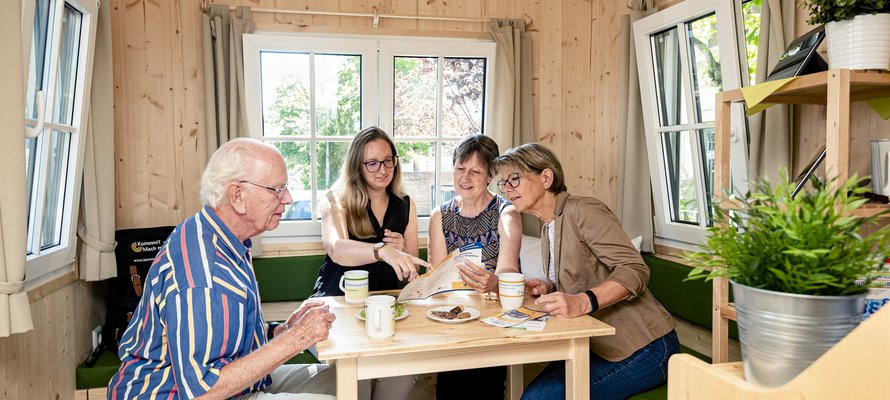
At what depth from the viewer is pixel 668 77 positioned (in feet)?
11.5

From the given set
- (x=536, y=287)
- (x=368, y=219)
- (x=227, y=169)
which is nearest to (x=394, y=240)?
(x=368, y=219)

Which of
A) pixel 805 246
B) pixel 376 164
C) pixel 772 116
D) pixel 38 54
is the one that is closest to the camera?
pixel 805 246

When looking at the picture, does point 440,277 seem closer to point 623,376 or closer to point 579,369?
point 579,369

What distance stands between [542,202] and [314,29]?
1988 mm

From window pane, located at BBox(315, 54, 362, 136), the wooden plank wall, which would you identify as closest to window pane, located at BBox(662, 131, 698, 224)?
the wooden plank wall

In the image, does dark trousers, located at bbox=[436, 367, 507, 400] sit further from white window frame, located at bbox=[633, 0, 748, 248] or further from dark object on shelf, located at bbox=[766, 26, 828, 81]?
dark object on shelf, located at bbox=[766, 26, 828, 81]

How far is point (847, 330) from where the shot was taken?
0.71 meters

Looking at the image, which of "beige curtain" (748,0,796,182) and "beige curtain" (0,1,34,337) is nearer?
"beige curtain" (0,1,34,337)

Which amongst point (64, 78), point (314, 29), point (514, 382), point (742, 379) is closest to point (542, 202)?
point (514, 382)

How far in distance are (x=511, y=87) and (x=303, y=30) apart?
1291mm

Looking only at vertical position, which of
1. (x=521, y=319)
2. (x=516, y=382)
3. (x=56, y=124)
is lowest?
(x=516, y=382)

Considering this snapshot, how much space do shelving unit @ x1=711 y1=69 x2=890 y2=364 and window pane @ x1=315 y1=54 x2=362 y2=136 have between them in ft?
6.95

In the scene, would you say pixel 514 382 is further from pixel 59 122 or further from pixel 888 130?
pixel 59 122

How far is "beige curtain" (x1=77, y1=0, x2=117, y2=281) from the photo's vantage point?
9.17 feet
